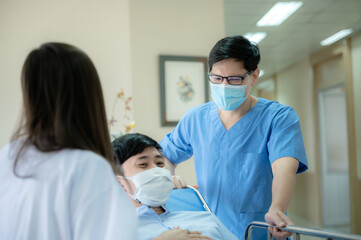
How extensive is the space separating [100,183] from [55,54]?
0.30m

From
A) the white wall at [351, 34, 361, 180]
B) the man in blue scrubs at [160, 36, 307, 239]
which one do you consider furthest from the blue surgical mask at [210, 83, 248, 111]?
the white wall at [351, 34, 361, 180]

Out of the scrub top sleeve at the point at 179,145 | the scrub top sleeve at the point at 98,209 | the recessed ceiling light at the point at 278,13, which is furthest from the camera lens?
the recessed ceiling light at the point at 278,13

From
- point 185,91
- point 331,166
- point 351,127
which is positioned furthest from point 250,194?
point 331,166

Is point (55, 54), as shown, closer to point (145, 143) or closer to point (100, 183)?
point (100, 183)

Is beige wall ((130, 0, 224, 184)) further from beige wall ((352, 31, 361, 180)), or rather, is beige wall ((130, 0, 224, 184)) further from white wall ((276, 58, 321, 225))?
white wall ((276, 58, 321, 225))

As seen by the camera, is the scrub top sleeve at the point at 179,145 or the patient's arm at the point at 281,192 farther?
the scrub top sleeve at the point at 179,145

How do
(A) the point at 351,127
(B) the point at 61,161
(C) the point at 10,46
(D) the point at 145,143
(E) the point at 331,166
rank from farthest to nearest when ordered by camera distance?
(E) the point at 331,166
(A) the point at 351,127
(C) the point at 10,46
(D) the point at 145,143
(B) the point at 61,161

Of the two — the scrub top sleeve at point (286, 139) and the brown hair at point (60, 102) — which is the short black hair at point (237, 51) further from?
the brown hair at point (60, 102)

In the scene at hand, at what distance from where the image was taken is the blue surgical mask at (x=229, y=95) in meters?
1.55

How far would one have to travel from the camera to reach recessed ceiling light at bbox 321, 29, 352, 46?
4843 mm

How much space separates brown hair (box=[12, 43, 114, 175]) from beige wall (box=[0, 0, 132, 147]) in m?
2.18

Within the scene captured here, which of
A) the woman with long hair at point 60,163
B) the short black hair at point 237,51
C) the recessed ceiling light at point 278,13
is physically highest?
the recessed ceiling light at point 278,13

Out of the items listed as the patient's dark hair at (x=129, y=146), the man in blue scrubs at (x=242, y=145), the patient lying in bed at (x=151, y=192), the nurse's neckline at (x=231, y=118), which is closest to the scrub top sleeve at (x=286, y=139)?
the man in blue scrubs at (x=242, y=145)

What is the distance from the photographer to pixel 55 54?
76cm
